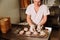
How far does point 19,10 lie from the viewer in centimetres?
143

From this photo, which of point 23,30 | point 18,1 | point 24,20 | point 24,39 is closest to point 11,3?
point 18,1

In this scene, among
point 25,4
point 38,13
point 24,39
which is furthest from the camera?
point 25,4

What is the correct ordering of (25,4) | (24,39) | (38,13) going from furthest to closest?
(25,4), (38,13), (24,39)

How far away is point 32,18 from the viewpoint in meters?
1.23

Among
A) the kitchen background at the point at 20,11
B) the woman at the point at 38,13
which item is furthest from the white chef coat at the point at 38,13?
the kitchen background at the point at 20,11

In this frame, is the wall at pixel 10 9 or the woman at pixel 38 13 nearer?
the woman at pixel 38 13

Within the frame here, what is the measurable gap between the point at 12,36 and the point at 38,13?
279 mm

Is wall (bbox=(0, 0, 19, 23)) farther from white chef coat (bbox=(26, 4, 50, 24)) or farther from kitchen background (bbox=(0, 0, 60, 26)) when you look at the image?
white chef coat (bbox=(26, 4, 50, 24))

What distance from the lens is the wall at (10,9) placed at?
138 cm

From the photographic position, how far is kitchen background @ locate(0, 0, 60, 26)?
4.51 feet

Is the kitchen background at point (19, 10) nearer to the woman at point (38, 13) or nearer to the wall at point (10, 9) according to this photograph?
the wall at point (10, 9)

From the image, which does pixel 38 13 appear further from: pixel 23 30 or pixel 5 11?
pixel 5 11

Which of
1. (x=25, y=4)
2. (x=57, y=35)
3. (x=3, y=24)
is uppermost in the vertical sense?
(x=25, y=4)

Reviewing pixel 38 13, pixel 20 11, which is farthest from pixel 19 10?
pixel 38 13
